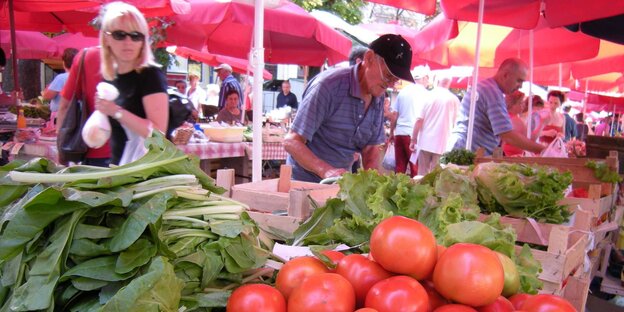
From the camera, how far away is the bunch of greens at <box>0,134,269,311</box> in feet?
4.07

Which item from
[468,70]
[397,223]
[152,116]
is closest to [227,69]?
[468,70]

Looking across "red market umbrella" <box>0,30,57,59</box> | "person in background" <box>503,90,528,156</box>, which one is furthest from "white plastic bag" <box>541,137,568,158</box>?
"red market umbrella" <box>0,30,57,59</box>

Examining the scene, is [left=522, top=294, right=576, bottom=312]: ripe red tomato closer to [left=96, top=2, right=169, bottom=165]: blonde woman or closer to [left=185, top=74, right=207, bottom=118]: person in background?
[left=96, top=2, right=169, bottom=165]: blonde woman

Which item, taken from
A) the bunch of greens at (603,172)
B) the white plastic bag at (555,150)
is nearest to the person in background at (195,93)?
the white plastic bag at (555,150)

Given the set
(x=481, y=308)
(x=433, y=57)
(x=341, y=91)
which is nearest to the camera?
(x=481, y=308)

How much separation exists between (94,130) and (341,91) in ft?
5.50

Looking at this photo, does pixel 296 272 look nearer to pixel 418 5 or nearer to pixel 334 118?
pixel 334 118

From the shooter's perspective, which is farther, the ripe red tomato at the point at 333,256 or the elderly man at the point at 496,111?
the elderly man at the point at 496,111

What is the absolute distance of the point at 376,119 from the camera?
391 cm

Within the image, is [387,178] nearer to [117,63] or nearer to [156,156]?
[156,156]

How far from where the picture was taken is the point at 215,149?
6688mm

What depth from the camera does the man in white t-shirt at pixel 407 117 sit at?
817 centimetres

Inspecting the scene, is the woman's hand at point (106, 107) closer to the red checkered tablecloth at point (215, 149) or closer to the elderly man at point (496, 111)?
the red checkered tablecloth at point (215, 149)

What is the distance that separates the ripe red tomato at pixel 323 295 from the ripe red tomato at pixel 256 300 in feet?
0.12
